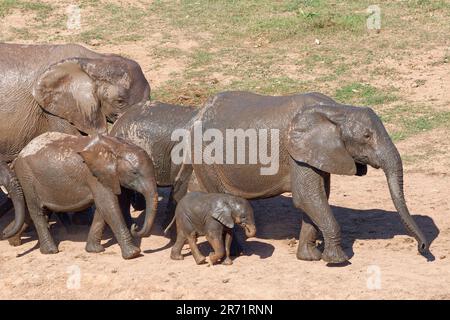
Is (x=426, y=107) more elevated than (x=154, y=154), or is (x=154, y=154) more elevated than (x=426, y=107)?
(x=154, y=154)

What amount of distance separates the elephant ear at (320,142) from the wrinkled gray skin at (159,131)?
136 cm

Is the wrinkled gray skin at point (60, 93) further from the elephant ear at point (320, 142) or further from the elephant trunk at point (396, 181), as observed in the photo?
the elephant trunk at point (396, 181)

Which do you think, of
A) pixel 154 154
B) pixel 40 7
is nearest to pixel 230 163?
pixel 154 154

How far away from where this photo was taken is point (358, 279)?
1098 centimetres

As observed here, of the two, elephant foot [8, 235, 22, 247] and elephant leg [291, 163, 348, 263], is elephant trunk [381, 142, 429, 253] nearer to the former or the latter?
elephant leg [291, 163, 348, 263]

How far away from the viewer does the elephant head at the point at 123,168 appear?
1141cm

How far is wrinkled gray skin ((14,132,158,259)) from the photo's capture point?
11484mm

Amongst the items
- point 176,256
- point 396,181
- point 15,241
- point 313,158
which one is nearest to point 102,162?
point 176,256

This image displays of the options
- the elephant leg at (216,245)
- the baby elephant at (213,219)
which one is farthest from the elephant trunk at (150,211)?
the elephant leg at (216,245)

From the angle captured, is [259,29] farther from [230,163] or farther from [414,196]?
[230,163]

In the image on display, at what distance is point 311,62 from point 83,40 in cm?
440

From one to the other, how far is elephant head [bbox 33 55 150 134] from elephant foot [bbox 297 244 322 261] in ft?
8.50

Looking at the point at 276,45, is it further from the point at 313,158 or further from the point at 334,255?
the point at 334,255

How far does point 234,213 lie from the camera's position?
11250 mm
